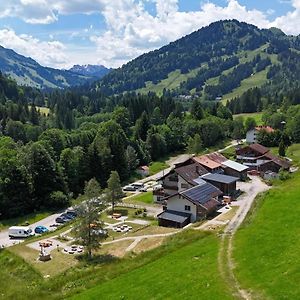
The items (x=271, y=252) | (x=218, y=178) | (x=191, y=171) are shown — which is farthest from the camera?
(x=191, y=171)

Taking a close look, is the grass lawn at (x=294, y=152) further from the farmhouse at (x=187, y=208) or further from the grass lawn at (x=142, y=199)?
the farmhouse at (x=187, y=208)

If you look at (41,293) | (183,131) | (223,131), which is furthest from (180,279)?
(223,131)

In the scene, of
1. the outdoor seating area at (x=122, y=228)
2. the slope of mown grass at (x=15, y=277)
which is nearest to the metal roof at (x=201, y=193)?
the outdoor seating area at (x=122, y=228)

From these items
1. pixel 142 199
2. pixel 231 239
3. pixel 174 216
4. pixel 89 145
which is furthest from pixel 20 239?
pixel 89 145

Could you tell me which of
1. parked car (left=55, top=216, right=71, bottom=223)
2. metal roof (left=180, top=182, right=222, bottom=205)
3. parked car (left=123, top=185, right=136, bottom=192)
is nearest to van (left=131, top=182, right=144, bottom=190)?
parked car (left=123, top=185, right=136, bottom=192)

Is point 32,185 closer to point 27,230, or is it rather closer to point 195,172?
point 27,230

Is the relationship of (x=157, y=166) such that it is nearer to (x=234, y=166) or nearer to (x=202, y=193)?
(x=234, y=166)

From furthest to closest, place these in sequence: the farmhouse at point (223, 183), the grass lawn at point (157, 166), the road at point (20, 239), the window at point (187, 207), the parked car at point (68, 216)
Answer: the grass lawn at point (157, 166) < the farmhouse at point (223, 183) < the parked car at point (68, 216) < the window at point (187, 207) < the road at point (20, 239)
